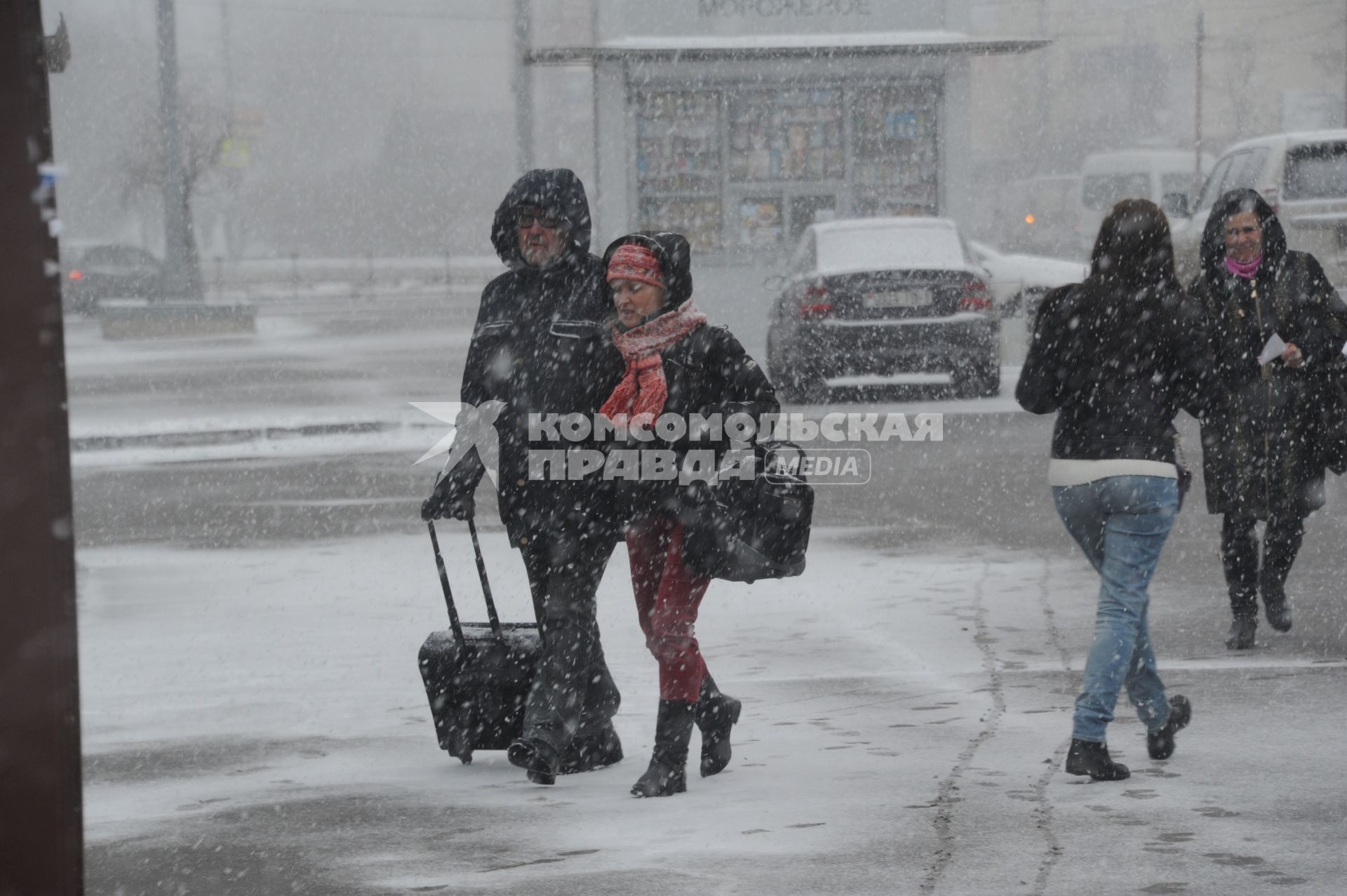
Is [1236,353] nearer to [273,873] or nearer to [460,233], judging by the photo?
[273,873]

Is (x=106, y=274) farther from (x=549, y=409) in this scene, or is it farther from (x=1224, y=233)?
(x=549, y=409)

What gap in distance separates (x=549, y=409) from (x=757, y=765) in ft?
3.96

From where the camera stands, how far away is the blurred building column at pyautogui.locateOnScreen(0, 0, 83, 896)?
103 inches

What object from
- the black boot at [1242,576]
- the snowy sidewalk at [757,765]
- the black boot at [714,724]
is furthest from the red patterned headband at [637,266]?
the black boot at [1242,576]

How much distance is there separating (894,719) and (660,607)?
1.28 metres

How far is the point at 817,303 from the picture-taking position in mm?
16453

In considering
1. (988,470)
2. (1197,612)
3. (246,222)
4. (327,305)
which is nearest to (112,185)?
(246,222)

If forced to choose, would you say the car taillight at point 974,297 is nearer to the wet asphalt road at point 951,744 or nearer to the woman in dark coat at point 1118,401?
the wet asphalt road at point 951,744

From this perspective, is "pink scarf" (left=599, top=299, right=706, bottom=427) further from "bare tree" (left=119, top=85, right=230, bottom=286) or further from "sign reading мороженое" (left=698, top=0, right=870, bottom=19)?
"bare tree" (left=119, top=85, right=230, bottom=286)

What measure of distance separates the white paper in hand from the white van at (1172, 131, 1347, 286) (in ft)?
25.5

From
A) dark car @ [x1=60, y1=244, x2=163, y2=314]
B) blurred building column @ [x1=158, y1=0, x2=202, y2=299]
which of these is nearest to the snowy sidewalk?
blurred building column @ [x1=158, y1=0, x2=202, y2=299]

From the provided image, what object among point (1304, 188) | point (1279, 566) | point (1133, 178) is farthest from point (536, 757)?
point (1133, 178)

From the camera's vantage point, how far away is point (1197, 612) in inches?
312

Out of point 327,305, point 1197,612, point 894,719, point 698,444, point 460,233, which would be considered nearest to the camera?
point 698,444
